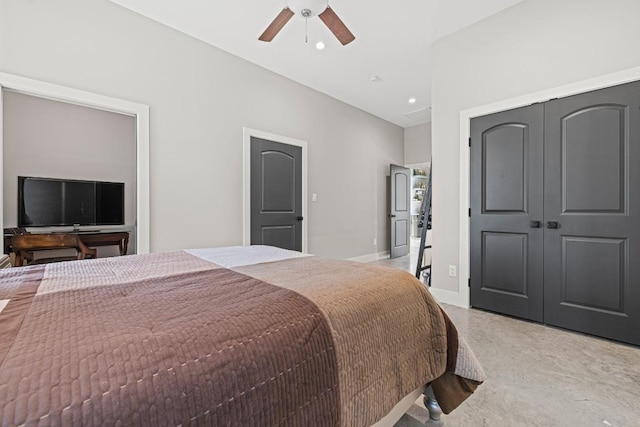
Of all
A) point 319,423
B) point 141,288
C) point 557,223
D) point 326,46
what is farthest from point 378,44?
point 319,423

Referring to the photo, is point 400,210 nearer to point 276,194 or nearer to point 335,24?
point 276,194

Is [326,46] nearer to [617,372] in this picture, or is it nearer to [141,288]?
[141,288]

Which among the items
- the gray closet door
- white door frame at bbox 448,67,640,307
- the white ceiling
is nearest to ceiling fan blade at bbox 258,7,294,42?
the white ceiling

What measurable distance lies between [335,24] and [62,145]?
429cm

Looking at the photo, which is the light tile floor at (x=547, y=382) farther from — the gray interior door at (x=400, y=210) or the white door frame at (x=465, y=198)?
the gray interior door at (x=400, y=210)

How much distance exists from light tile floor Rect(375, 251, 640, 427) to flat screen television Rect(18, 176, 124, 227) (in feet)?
15.3

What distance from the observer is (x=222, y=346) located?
66cm

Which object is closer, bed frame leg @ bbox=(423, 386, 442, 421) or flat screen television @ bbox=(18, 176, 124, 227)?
bed frame leg @ bbox=(423, 386, 442, 421)

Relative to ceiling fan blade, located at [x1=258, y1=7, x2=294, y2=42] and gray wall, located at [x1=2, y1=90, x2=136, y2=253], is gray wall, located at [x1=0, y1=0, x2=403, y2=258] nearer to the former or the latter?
ceiling fan blade, located at [x1=258, y1=7, x2=294, y2=42]

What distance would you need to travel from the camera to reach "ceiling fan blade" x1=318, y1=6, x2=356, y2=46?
222 centimetres

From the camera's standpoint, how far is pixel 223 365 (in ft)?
2.08

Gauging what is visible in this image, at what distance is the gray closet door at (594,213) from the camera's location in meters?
2.21

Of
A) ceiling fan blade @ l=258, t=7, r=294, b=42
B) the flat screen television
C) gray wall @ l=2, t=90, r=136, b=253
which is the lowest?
the flat screen television

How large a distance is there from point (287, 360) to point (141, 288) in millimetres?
655
